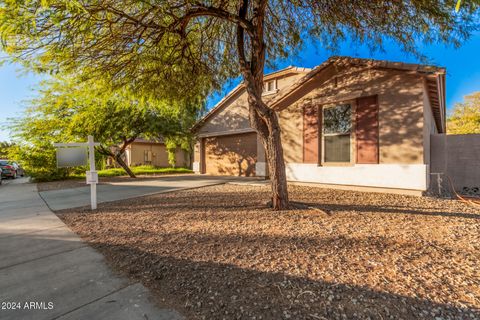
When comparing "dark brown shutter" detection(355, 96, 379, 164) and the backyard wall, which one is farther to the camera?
the backyard wall

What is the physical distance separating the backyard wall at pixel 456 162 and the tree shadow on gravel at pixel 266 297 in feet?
24.5

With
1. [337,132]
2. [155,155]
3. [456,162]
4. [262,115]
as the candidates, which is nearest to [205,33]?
[262,115]

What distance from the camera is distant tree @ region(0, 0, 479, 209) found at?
420 cm

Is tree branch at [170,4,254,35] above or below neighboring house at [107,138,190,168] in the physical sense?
above

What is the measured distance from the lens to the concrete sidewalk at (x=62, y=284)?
210 cm

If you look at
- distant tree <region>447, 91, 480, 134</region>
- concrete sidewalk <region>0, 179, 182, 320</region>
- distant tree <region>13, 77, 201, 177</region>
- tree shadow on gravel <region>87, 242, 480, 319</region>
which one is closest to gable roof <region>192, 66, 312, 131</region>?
distant tree <region>13, 77, 201, 177</region>

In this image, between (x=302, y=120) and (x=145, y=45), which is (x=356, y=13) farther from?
(x=145, y=45)

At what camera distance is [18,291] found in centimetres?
246

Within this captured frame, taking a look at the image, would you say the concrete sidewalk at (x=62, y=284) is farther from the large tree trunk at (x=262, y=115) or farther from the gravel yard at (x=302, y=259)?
the large tree trunk at (x=262, y=115)

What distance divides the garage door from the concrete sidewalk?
9.65 meters

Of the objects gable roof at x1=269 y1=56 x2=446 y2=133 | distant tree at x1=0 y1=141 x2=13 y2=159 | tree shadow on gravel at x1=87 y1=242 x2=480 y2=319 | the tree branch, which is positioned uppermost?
the tree branch

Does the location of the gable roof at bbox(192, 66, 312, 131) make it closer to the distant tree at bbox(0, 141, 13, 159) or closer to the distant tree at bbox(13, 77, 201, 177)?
the distant tree at bbox(13, 77, 201, 177)

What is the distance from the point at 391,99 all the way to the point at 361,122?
1.03m

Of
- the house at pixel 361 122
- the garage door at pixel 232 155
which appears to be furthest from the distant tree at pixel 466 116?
the garage door at pixel 232 155
